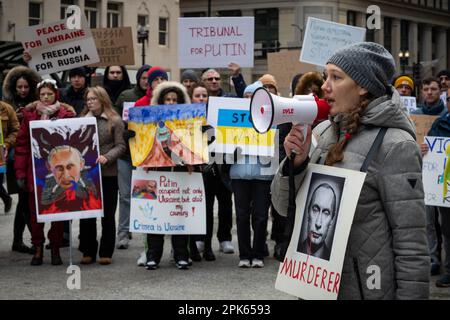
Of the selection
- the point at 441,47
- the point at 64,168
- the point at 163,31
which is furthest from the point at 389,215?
the point at 441,47

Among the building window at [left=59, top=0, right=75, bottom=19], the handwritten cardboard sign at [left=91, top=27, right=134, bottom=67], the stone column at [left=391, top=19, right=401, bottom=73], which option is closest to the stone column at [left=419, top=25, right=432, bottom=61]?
the stone column at [left=391, top=19, right=401, bottom=73]

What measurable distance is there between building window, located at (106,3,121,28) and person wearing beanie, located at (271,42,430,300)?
4766 cm

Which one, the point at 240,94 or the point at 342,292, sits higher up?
the point at 240,94

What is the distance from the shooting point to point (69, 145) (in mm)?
8883

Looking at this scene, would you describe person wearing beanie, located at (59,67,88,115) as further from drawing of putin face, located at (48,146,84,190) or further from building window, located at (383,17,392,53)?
building window, located at (383,17,392,53)

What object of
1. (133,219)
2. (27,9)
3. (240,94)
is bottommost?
(133,219)

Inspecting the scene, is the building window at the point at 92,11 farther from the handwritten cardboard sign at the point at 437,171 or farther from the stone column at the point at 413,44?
the handwritten cardboard sign at the point at 437,171

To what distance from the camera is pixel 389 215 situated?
342cm

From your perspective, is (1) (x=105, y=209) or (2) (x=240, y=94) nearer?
(1) (x=105, y=209)

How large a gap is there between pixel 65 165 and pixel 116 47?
4.28 meters

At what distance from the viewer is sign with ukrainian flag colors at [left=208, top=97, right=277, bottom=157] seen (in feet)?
30.8

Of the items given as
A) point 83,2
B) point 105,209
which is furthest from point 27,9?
point 105,209

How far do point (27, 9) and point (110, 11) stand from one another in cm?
730
